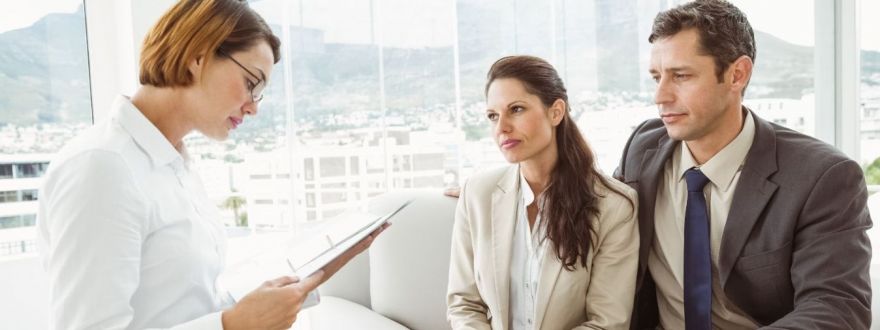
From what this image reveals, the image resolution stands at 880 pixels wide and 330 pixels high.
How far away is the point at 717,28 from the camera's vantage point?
65.2 inches

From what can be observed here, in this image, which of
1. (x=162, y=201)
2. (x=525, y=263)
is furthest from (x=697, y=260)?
(x=162, y=201)

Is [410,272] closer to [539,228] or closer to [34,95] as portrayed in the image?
[539,228]

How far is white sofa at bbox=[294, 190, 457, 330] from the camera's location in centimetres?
218

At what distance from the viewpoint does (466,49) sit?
514cm

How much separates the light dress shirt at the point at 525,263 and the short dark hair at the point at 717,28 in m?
0.60

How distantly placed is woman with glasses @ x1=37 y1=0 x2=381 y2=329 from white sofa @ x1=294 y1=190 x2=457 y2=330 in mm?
869

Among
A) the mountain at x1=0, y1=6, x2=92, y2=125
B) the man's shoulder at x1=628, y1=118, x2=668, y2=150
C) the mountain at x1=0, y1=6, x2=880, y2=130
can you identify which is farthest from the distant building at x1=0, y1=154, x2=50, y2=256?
the man's shoulder at x1=628, y1=118, x2=668, y2=150

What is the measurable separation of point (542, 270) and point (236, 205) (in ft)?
11.9

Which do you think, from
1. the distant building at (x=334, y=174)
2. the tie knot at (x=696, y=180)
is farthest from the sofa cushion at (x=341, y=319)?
the distant building at (x=334, y=174)

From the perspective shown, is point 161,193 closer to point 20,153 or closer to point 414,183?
point 20,153

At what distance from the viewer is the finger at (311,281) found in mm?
1203

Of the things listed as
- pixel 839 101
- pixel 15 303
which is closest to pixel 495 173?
pixel 15 303

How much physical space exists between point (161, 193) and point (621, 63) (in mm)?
4235

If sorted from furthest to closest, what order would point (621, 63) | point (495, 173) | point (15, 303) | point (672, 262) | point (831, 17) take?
point (621, 63), point (831, 17), point (15, 303), point (495, 173), point (672, 262)
